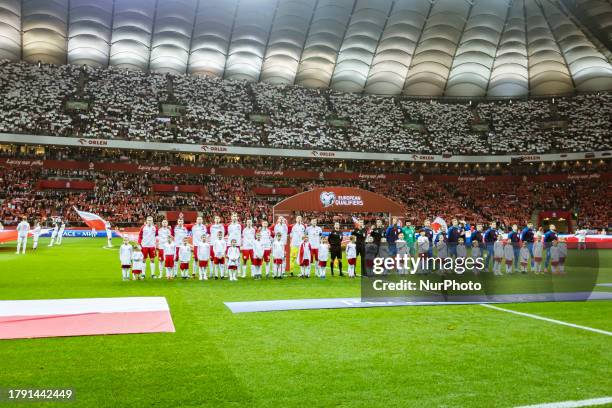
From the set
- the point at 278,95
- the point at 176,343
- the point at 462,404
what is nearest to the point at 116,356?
the point at 176,343

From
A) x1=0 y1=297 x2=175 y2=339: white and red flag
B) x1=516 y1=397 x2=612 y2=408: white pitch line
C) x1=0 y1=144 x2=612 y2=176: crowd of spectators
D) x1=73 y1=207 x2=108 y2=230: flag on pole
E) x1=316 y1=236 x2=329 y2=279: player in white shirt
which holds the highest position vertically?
x1=0 y1=144 x2=612 y2=176: crowd of spectators

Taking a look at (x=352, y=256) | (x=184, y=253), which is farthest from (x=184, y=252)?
(x=352, y=256)

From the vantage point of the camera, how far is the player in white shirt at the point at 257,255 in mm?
15734

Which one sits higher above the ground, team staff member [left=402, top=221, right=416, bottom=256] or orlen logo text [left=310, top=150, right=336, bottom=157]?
orlen logo text [left=310, top=150, right=336, bottom=157]

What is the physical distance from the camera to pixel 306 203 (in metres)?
18.1

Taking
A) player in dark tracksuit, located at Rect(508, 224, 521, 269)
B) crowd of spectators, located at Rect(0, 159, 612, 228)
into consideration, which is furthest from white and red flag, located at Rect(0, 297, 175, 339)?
crowd of spectators, located at Rect(0, 159, 612, 228)

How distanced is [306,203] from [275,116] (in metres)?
39.4

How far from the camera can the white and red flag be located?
8.00 m

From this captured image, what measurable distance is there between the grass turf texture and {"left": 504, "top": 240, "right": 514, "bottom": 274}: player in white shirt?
5889mm

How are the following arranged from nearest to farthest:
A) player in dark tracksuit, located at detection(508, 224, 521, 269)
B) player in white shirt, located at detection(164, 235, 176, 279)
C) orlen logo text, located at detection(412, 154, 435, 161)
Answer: player in white shirt, located at detection(164, 235, 176, 279)
player in dark tracksuit, located at detection(508, 224, 521, 269)
orlen logo text, located at detection(412, 154, 435, 161)

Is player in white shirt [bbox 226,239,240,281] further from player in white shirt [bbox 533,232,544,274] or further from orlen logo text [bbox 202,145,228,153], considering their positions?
orlen logo text [bbox 202,145,228,153]

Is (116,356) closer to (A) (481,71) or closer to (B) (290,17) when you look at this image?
(B) (290,17)

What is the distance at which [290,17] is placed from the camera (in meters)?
48.6

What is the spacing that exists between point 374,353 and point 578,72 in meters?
63.0
